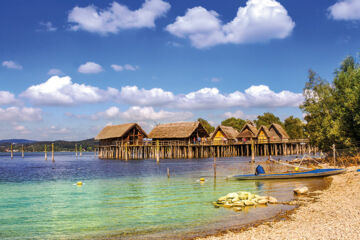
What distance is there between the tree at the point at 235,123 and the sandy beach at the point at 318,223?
76.4 meters

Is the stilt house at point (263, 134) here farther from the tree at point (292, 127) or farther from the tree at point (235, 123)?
the tree at point (235, 123)

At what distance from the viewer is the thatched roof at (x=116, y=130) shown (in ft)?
200

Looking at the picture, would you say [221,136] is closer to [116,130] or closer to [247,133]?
[247,133]

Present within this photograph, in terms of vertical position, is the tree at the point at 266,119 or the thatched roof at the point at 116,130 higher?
the tree at the point at 266,119

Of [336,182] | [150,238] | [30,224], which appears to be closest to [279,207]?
[150,238]

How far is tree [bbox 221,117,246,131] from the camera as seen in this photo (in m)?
91.2

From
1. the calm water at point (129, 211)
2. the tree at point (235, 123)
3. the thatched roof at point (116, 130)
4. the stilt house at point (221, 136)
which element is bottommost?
the calm water at point (129, 211)

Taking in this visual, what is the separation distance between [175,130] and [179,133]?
1.62 m

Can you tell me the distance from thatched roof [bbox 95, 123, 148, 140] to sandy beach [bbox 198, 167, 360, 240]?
48500 millimetres

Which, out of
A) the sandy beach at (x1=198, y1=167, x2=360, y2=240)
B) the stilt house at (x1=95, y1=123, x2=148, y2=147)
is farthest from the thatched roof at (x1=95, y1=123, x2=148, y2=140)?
the sandy beach at (x1=198, y1=167, x2=360, y2=240)

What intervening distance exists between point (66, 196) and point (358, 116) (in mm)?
23996

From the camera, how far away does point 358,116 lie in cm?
2670

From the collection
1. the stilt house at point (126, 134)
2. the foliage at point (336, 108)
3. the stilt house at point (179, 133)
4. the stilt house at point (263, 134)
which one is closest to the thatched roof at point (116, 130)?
the stilt house at point (126, 134)

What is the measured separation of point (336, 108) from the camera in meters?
31.6
